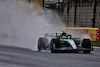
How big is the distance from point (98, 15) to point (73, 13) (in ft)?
14.1

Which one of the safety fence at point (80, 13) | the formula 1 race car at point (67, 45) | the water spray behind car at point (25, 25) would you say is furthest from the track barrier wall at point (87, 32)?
the safety fence at point (80, 13)

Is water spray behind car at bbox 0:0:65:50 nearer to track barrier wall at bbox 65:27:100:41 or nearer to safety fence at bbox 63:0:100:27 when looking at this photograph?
track barrier wall at bbox 65:27:100:41

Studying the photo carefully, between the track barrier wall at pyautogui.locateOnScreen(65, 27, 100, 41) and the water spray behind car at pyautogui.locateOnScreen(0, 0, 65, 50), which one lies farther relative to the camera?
the track barrier wall at pyautogui.locateOnScreen(65, 27, 100, 41)

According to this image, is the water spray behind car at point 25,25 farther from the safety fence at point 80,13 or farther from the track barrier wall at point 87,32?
the safety fence at point 80,13

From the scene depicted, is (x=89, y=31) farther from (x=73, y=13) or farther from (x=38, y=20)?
(x=73, y=13)

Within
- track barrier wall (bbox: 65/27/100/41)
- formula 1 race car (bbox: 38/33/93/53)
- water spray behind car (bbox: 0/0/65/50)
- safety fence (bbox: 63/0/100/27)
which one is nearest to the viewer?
formula 1 race car (bbox: 38/33/93/53)

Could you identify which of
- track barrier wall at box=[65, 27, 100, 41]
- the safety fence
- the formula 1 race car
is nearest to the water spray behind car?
track barrier wall at box=[65, 27, 100, 41]

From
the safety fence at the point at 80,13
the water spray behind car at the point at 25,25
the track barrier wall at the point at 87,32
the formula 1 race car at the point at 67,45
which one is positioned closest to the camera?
the formula 1 race car at the point at 67,45

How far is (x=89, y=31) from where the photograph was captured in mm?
26047

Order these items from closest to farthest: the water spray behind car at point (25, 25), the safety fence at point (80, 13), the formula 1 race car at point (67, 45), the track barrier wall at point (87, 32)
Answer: the formula 1 race car at point (67, 45)
the water spray behind car at point (25, 25)
the track barrier wall at point (87, 32)
the safety fence at point (80, 13)

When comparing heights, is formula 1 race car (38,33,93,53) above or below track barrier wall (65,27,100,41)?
above

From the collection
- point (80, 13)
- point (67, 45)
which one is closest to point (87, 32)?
point (67, 45)

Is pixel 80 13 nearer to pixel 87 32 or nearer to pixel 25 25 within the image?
pixel 87 32

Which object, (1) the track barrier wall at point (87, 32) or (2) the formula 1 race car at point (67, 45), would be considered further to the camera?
(1) the track barrier wall at point (87, 32)
